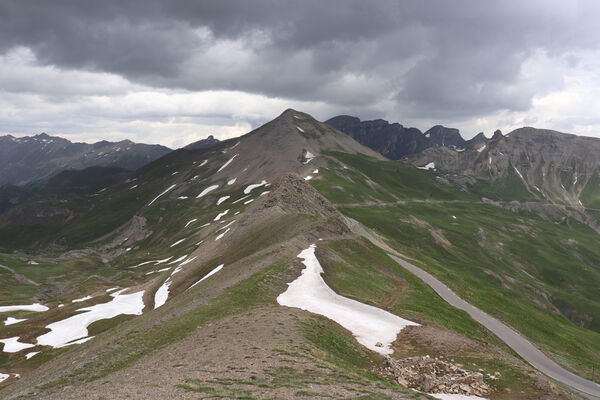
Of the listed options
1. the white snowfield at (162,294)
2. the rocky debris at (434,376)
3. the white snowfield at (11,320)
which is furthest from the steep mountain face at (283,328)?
the white snowfield at (11,320)

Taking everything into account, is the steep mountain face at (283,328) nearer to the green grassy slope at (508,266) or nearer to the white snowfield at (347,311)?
the white snowfield at (347,311)

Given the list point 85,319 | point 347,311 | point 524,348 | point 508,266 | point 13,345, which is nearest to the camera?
point 347,311

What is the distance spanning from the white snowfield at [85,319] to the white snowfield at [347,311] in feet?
132

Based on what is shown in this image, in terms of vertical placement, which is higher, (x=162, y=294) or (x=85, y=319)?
(x=162, y=294)

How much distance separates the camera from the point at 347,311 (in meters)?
40.5

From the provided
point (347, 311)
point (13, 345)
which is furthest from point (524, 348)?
point (13, 345)

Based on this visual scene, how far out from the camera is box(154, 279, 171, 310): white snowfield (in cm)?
6967

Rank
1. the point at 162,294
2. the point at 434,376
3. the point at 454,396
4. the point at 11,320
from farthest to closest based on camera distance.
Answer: the point at 11,320
the point at 162,294
the point at 434,376
the point at 454,396

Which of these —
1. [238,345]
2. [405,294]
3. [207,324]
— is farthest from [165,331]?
[405,294]

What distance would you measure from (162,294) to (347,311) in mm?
48677

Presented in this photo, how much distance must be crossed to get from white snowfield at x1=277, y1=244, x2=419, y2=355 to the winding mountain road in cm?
1977

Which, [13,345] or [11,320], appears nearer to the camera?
[13,345]

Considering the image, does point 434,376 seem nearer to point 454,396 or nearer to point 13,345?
point 454,396

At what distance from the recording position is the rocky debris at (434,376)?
73.1 ft
